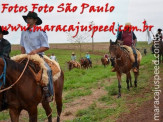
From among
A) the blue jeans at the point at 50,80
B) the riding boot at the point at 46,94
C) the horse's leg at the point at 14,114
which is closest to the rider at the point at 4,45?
the blue jeans at the point at 50,80

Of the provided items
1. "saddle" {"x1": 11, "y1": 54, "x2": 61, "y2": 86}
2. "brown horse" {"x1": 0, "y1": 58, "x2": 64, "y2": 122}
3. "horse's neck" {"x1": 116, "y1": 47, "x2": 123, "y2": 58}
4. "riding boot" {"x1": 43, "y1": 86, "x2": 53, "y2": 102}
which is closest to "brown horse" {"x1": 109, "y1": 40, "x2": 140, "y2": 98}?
"horse's neck" {"x1": 116, "y1": 47, "x2": 123, "y2": 58}

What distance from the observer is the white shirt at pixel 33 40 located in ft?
18.9

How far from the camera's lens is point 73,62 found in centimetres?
2716

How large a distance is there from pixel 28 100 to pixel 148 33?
13111 millimetres

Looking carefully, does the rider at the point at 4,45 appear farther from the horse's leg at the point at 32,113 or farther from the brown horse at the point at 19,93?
the horse's leg at the point at 32,113

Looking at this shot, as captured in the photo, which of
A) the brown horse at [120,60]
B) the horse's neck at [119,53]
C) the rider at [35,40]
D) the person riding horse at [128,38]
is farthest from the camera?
the person riding horse at [128,38]

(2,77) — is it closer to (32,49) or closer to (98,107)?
(32,49)

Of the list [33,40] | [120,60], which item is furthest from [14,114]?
[120,60]

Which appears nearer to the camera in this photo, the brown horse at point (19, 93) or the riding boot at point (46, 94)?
the brown horse at point (19, 93)

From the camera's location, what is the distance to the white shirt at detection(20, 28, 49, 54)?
5770 millimetres

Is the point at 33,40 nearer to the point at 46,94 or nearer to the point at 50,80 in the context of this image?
the point at 50,80

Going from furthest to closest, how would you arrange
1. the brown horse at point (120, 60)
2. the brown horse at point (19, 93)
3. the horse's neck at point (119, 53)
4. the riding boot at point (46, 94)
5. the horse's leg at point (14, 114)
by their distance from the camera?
the horse's neck at point (119, 53)
the brown horse at point (120, 60)
the riding boot at point (46, 94)
the horse's leg at point (14, 114)
the brown horse at point (19, 93)

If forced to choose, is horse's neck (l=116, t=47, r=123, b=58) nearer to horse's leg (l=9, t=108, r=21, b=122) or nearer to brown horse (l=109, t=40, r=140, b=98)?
brown horse (l=109, t=40, r=140, b=98)

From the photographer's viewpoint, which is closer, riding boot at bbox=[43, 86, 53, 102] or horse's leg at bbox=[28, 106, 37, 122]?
horse's leg at bbox=[28, 106, 37, 122]
